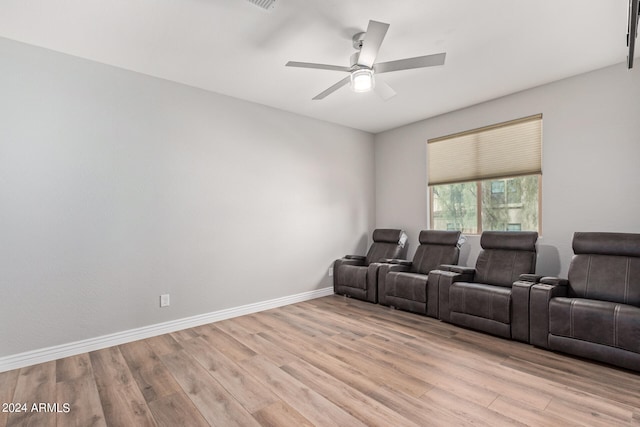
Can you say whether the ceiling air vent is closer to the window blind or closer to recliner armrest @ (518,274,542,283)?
the window blind

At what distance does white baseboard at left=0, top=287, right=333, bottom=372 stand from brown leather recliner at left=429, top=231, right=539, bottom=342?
7.05ft

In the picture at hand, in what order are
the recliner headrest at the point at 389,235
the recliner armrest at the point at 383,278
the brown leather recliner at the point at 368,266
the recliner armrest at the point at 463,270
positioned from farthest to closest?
the recliner headrest at the point at 389,235 < the brown leather recliner at the point at 368,266 < the recliner armrest at the point at 383,278 < the recliner armrest at the point at 463,270

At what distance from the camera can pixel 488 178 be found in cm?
425

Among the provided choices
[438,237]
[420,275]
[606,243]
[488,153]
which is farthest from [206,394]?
[488,153]

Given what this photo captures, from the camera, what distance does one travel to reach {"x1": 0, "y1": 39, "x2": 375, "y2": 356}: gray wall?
2676 millimetres

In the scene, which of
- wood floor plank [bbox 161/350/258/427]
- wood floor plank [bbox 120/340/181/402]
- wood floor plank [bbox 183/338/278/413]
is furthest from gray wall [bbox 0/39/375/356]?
wood floor plank [bbox 161/350/258/427]

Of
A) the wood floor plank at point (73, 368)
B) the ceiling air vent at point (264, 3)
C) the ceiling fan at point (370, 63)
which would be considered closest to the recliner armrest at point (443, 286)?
the ceiling fan at point (370, 63)

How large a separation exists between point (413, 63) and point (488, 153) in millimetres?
2408

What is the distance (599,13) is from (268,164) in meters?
3.54

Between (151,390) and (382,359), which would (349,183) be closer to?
(382,359)

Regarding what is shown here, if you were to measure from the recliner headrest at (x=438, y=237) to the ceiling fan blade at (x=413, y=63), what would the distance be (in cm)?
257

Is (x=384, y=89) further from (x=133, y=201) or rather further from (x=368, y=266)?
(x=133, y=201)

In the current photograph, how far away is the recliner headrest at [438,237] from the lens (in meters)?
4.28

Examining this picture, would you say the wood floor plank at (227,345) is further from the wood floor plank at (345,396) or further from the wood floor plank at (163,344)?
the wood floor plank at (345,396)
